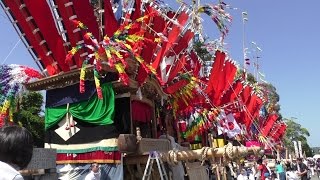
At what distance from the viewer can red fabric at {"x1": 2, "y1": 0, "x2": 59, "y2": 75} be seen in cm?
1030

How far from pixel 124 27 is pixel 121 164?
3.46m

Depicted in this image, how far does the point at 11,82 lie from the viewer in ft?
35.9

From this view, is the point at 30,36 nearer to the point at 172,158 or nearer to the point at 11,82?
the point at 11,82

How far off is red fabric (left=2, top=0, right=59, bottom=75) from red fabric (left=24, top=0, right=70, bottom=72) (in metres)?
0.22

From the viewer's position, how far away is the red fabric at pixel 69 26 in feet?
34.2

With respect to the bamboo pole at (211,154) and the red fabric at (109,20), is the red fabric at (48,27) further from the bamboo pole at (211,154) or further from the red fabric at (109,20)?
the bamboo pole at (211,154)

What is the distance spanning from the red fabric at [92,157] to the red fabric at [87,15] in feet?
10.1

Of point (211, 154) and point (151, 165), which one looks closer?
point (211, 154)

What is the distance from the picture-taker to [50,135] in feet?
36.2

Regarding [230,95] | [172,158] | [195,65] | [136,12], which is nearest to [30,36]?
[136,12]

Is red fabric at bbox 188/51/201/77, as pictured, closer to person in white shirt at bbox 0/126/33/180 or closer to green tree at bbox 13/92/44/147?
green tree at bbox 13/92/44/147

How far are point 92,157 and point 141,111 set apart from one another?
2.08m

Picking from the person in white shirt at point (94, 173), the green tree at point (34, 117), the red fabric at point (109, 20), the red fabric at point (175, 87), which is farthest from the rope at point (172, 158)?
the green tree at point (34, 117)

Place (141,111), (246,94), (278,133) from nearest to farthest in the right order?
(141,111)
(246,94)
(278,133)
